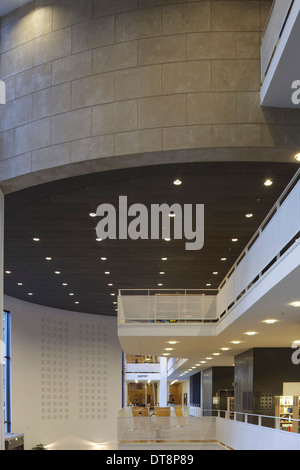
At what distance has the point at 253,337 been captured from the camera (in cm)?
1933

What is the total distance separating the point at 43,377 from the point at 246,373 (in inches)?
584

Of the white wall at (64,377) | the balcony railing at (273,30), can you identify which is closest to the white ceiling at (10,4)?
the balcony railing at (273,30)

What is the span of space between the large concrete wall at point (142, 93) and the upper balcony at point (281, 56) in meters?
0.32

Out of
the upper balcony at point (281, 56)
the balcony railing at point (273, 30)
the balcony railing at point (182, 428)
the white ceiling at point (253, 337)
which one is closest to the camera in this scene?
the upper balcony at point (281, 56)

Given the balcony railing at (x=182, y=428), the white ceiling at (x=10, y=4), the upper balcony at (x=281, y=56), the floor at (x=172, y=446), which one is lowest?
the floor at (x=172, y=446)

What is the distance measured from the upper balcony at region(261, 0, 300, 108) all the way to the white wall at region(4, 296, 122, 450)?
23.1 m

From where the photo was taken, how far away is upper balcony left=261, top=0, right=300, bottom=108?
32.2 feet

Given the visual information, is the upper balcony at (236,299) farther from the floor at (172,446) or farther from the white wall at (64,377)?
the white wall at (64,377)

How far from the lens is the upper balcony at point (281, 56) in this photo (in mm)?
9820

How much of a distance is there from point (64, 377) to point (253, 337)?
749 inches

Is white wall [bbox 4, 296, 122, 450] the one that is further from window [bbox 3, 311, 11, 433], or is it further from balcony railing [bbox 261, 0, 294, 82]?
balcony railing [bbox 261, 0, 294, 82]

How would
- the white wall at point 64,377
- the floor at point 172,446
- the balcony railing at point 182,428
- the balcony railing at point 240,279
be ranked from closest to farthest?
1. the balcony railing at point 240,279
2. the balcony railing at point 182,428
3. the floor at point 172,446
4. the white wall at point 64,377
